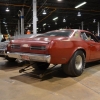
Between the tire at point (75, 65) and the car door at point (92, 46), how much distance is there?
575 mm

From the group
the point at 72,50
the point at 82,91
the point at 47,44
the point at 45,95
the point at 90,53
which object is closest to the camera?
the point at 45,95

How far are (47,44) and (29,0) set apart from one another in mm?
13603

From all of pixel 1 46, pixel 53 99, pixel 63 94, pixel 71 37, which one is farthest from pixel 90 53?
pixel 1 46

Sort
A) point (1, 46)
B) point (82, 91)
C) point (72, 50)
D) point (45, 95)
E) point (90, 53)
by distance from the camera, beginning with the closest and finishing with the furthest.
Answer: point (45, 95)
point (82, 91)
point (72, 50)
point (90, 53)
point (1, 46)

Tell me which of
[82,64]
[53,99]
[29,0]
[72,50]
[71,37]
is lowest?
[53,99]

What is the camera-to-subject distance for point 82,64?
16.9 feet

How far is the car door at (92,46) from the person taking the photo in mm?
5433

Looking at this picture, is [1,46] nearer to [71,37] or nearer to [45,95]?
[71,37]

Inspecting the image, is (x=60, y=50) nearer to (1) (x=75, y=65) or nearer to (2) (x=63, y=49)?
(2) (x=63, y=49)

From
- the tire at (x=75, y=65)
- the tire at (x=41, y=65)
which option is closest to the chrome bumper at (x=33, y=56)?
the tire at (x=75, y=65)

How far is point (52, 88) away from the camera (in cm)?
382

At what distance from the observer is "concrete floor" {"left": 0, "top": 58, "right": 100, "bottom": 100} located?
3.31m

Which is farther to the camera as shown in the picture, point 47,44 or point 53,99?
point 47,44

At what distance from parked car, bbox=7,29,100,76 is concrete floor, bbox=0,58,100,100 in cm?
44
